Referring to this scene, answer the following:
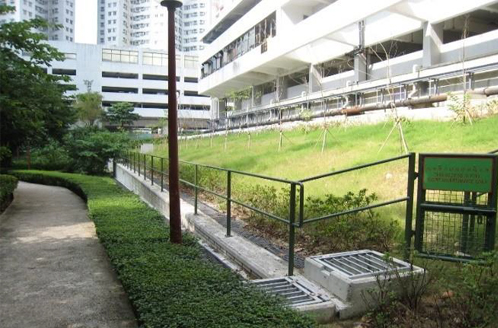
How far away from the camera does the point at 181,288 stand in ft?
11.7

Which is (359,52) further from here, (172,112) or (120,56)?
(120,56)

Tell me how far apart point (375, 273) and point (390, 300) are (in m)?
0.25

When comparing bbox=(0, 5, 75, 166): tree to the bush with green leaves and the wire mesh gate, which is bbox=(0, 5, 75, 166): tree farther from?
the bush with green leaves

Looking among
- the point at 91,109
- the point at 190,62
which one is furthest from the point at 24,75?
the point at 190,62

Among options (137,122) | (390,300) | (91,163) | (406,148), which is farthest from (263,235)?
(137,122)

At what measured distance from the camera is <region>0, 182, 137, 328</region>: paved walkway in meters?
4.14

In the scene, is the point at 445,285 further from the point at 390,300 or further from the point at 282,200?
the point at 282,200

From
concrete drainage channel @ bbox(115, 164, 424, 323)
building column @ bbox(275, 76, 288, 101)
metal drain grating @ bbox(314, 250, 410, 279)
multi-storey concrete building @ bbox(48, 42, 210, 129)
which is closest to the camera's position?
concrete drainage channel @ bbox(115, 164, 424, 323)

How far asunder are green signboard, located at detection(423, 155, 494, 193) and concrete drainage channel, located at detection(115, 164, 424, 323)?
75 centimetres

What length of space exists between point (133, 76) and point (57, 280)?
6285cm

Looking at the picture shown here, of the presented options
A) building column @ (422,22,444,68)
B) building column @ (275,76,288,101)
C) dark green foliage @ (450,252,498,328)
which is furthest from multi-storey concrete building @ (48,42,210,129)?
dark green foliage @ (450,252,498,328)

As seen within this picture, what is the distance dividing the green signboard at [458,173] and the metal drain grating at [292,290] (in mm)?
1330

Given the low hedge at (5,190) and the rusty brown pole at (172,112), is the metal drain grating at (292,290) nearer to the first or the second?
the rusty brown pole at (172,112)

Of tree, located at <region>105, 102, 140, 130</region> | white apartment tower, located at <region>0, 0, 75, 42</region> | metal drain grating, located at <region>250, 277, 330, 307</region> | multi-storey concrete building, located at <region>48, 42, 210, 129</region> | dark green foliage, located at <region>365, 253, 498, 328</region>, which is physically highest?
white apartment tower, located at <region>0, 0, 75, 42</region>
